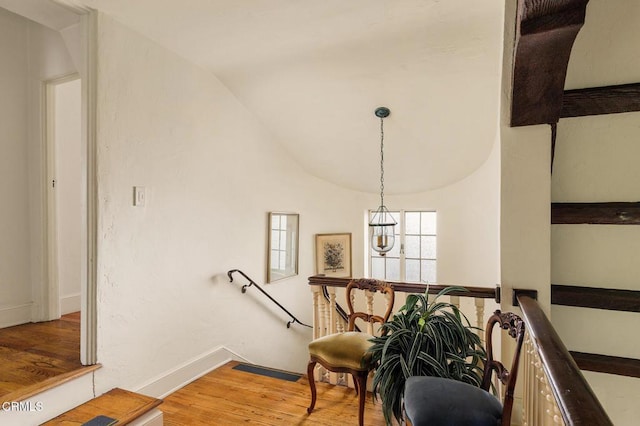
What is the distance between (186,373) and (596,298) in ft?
9.31

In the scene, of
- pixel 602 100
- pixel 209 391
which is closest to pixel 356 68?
pixel 602 100

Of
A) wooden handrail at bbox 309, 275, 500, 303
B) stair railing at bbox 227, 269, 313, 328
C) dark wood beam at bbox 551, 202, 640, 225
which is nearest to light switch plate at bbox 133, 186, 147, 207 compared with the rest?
stair railing at bbox 227, 269, 313, 328

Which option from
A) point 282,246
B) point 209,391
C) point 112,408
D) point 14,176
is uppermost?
point 14,176

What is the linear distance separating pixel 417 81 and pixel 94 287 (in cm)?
297

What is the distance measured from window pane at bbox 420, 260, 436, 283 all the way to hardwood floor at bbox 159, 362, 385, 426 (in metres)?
2.84

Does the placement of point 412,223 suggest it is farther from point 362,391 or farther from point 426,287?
point 362,391

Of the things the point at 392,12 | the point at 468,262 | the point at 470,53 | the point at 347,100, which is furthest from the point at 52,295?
the point at 468,262

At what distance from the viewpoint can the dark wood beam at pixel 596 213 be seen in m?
1.86

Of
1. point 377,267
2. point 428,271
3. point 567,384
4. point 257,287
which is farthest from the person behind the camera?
point 377,267

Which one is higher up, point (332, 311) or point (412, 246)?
point (412, 246)

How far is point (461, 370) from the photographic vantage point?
184 centimetres

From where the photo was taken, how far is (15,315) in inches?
114

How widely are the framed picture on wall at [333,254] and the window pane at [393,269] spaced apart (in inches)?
24.1

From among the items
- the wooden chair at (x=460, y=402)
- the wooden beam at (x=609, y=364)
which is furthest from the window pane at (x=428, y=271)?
the wooden chair at (x=460, y=402)
